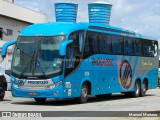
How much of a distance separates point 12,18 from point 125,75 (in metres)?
29.8

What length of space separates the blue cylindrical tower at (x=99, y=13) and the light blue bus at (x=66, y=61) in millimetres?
2300

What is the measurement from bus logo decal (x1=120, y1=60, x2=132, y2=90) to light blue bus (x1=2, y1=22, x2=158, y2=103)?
1.49 feet

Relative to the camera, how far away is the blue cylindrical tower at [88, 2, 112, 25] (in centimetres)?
2788

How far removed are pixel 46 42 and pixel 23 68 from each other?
1465 millimetres

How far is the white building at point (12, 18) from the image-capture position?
52.0m

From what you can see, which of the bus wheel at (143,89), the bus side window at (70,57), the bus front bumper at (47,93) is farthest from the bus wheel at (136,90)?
the bus front bumper at (47,93)

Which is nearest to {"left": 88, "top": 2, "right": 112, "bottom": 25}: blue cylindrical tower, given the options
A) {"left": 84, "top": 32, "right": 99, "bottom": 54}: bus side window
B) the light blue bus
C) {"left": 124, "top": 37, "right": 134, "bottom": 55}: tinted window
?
{"left": 124, "top": 37, "right": 134, "bottom": 55}: tinted window

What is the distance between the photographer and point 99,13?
92.1 feet

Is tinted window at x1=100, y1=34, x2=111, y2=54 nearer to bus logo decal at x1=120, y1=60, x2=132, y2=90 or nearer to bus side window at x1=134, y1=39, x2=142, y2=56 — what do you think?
bus logo decal at x1=120, y1=60, x2=132, y2=90

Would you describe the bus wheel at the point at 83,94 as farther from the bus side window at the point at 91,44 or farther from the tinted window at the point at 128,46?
the tinted window at the point at 128,46

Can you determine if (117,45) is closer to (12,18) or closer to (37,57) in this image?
(37,57)

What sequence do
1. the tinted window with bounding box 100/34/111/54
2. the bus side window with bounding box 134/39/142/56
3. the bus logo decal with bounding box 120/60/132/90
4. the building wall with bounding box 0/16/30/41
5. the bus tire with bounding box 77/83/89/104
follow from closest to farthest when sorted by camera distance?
the bus tire with bounding box 77/83/89/104 < the tinted window with bounding box 100/34/111/54 < the bus logo decal with bounding box 120/60/132/90 < the bus side window with bounding box 134/39/142/56 < the building wall with bounding box 0/16/30/41

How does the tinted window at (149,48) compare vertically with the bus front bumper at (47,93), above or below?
above

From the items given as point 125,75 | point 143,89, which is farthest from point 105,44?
point 143,89
